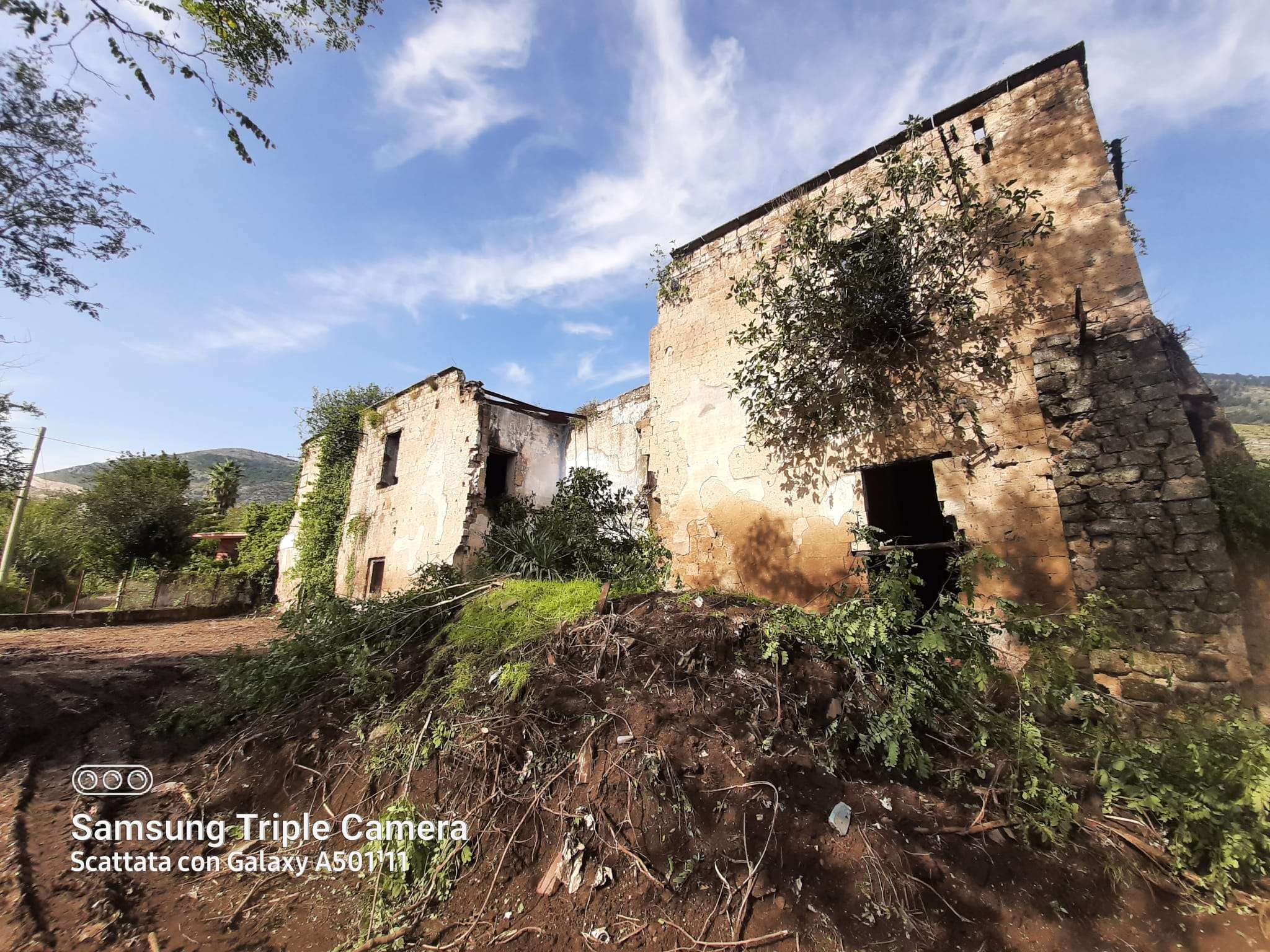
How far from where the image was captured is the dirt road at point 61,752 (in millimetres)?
2438

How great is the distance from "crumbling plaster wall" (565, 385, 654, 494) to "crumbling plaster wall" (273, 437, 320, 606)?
29.0ft

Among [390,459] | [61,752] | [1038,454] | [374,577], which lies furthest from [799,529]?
[390,459]

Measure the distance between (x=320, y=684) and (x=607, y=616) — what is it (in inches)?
111

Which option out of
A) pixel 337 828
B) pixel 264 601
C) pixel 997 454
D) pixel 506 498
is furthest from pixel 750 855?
pixel 264 601

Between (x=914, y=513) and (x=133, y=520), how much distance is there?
2418cm

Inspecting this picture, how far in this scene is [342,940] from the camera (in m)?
2.42

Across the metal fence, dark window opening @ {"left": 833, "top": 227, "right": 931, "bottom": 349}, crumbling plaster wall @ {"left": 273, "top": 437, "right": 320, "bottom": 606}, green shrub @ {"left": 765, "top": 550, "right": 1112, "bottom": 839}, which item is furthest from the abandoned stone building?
the metal fence

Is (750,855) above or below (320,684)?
below

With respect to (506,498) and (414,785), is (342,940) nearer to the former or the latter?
(414,785)

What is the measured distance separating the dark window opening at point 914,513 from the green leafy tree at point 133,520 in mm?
22851

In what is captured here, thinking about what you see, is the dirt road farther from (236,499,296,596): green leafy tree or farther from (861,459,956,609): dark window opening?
(236,499,296,596): green leafy tree

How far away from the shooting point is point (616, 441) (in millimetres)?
11555

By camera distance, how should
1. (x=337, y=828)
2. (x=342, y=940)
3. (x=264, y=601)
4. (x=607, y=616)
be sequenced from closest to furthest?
(x=342, y=940), (x=337, y=828), (x=607, y=616), (x=264, y=601)

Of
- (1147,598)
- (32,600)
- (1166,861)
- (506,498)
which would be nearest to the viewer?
(1166,861)
